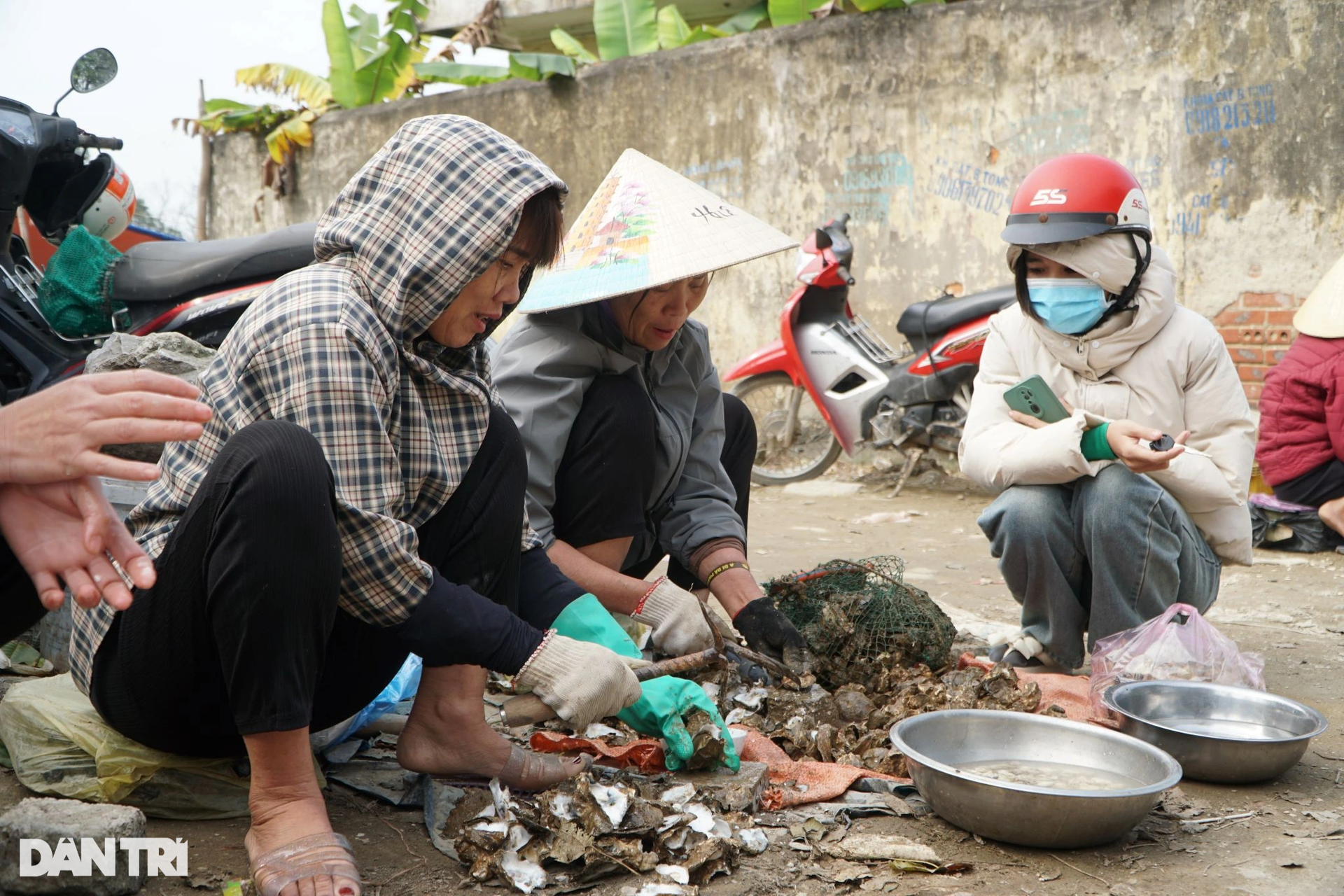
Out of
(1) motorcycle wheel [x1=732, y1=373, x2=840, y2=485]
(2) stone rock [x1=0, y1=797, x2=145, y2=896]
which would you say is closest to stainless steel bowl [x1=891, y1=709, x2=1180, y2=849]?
(2) stone rock [x1=0, y1=797, x2=145, y2=896]

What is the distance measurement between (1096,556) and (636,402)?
1206 mm

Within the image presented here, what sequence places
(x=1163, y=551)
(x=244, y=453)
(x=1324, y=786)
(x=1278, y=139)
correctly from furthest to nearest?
1. (x=1278, y=139)
2. (x=1163, y=551)
3. (x=1324, y=786)
4. (x=244, y=453)

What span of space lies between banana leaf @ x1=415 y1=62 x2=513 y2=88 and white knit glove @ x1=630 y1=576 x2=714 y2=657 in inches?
274

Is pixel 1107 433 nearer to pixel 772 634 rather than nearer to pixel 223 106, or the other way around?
pixel 772 634

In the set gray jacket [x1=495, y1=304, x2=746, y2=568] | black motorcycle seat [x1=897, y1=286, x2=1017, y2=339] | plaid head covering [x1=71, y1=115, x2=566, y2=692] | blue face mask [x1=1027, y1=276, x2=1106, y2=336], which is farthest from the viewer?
black motorcycle seat [x1=897, y1=286, x2=1017, y2=339]

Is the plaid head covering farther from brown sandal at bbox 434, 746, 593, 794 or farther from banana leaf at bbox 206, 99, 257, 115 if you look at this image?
banana leaf at bbox 206, 99, 257, 115

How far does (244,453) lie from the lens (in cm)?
157

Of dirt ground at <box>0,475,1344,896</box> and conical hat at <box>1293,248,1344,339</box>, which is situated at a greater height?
conical hat at <box>1293,248,1344,339</box>

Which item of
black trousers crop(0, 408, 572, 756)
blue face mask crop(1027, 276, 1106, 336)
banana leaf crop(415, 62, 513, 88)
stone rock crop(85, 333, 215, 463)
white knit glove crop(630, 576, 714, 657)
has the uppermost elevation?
banana leaf crop(415, 62, 513, 88)

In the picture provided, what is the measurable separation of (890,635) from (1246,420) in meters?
→ 1.06

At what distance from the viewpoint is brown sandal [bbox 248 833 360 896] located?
5.22 feet

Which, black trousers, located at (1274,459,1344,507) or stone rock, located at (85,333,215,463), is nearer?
stone rock, located at (85,333,215,463)

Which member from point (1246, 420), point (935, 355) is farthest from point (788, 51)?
point (1246, 420)

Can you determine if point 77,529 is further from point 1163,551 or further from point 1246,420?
point 1246,420
